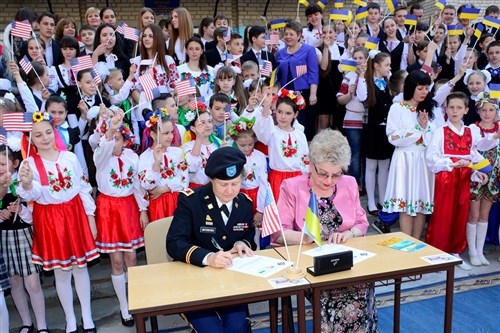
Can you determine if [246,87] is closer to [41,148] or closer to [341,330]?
[41,148]

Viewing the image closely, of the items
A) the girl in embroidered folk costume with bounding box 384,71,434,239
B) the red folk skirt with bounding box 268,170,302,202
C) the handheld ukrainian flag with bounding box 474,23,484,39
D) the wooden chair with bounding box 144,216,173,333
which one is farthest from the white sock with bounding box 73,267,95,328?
the handheld ukrainian flag with bounding box 474,23,484,39

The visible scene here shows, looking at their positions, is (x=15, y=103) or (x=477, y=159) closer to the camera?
(x=15, y=103)

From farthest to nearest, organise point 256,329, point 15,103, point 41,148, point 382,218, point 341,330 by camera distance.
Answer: point 382,218 < point 15,103 < point 256,329 < point 41,148 < point 341,330

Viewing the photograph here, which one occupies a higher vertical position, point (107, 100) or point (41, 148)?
point (107, 100)

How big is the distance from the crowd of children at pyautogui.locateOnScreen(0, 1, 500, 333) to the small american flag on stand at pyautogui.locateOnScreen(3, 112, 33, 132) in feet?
0.05

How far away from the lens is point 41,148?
3.46m

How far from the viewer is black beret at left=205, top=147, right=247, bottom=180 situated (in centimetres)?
279

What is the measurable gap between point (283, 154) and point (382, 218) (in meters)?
1.66

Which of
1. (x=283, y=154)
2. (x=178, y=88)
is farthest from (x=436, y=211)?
(x=178, y=88)

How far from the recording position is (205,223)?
294cm

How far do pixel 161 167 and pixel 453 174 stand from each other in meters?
2.91

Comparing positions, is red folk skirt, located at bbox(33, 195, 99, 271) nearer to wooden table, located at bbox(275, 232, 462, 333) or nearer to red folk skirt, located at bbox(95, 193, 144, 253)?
red folk skirt, located at bbox(95, 193, 144, 253)

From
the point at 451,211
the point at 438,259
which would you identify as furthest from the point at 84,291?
the point at 451,211

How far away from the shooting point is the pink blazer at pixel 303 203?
315 cm
